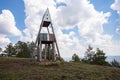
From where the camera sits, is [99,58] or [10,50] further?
[10,50]

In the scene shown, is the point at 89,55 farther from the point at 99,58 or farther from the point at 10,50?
the point at 10,50

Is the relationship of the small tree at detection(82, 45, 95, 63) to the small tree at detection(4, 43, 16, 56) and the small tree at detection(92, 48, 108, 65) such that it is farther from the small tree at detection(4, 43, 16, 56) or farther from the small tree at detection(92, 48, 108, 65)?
the small tree at detection(4, 43, 16, 56)

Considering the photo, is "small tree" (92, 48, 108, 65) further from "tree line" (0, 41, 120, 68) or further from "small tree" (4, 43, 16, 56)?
"small tree" (4, 43, 16, 56)

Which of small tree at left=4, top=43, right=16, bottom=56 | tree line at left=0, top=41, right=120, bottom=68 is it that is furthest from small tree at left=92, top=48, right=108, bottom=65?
small tree at left=4, top=43, right=16, bottom=56

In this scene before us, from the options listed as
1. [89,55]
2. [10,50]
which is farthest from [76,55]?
[10,50]

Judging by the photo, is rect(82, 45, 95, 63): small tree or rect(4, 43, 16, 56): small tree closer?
rect(82, 45, 95, 63): small tree

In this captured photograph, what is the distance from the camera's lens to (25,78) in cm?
1114

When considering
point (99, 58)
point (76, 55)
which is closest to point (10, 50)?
point (76, 55)

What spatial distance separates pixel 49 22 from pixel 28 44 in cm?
6560

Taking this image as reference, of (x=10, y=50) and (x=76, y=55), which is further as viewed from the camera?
(x=10, y=50)

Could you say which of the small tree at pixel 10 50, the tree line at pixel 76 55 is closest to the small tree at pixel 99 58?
the tree line at pixel 76 55

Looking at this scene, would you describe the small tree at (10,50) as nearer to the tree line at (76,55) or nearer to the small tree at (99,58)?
the tree line at (76,55)

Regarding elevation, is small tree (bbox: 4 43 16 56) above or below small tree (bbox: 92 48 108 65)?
above

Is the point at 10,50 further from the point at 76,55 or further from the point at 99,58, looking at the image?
the point at 99,58
